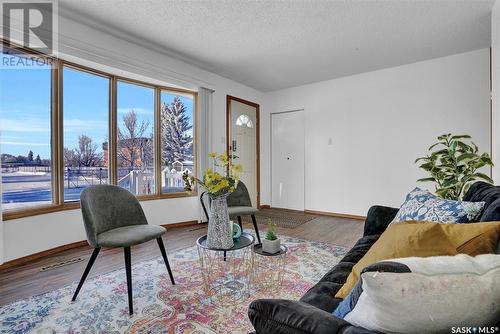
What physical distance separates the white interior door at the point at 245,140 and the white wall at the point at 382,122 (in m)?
0.91

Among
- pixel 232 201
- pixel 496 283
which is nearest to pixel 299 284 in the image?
pixel 232 201

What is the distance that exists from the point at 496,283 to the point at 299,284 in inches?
65.4

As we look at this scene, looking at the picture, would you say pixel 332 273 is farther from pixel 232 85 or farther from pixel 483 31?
pixel 232 85

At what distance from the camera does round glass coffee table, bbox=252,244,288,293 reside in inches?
73.2

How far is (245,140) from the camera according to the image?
201 inches

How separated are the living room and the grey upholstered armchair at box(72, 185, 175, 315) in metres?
0.02

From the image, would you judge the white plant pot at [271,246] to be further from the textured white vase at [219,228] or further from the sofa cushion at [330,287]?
the sofa cushion at [330,287]

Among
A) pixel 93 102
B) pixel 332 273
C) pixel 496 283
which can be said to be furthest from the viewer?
pixel 93 102

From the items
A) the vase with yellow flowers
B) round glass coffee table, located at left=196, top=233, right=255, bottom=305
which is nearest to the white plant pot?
round glass coffee table, located at left=196, top=233, right=255, bottom=305

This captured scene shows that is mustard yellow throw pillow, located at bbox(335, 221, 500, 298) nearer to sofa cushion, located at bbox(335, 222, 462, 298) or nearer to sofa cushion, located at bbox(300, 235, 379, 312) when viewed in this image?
sofa cushion, located at bbox(335, 222, 462, 298)

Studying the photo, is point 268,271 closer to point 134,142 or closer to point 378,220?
point 378,220

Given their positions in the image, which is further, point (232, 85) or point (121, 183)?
point (232, 85)

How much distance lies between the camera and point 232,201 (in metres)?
3.12

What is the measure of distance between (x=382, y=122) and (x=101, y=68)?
425cm
